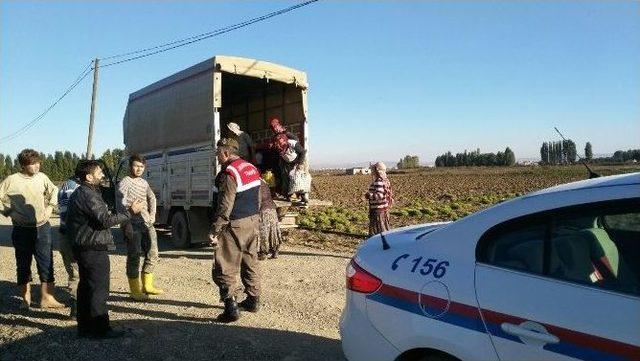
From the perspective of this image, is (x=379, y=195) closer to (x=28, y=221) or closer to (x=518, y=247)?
(x=28, y=221)

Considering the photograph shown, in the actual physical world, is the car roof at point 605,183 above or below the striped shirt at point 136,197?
above

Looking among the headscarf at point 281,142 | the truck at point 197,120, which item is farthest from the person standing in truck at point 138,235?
the headscarf at point 281,142

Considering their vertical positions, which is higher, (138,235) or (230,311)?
(138,235)

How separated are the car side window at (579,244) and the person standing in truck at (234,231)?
340 cm

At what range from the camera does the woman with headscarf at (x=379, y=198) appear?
29.0ft

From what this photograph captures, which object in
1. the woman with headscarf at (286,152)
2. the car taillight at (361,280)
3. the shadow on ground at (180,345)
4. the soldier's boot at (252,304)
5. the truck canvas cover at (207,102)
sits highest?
the truck canvas cover at (207,102)

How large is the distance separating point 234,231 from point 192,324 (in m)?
1.03

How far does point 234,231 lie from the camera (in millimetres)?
5617

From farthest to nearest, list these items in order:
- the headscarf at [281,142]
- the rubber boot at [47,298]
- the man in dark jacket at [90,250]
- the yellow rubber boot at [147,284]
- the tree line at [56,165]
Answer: the tree line at [56,165], the headscarf at [281,142], the yellow rubber boot at [147,284], the rubber boot at [47,298], the man in dark jacket at [90,250]

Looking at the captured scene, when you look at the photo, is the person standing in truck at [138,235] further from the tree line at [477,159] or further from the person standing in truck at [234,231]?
the tree line at [477,159]

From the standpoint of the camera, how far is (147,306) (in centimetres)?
629

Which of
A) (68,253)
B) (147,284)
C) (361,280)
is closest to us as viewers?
(361,280)

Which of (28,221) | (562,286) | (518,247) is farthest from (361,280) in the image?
(28,221)

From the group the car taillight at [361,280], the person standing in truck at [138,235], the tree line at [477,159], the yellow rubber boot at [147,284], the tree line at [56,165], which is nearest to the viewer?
the car taillight at [361,280]
